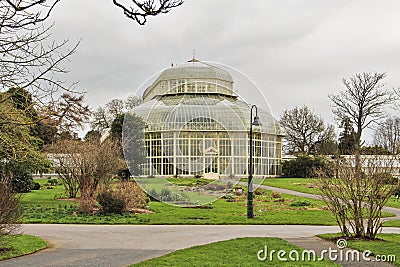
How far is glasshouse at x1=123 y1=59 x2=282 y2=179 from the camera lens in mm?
32500

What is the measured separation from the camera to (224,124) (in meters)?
37.7

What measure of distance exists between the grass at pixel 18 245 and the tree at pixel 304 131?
4665cm

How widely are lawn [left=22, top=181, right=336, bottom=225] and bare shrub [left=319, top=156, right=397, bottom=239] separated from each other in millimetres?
3669

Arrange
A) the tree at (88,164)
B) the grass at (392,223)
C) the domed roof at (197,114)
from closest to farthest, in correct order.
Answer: the grass at (392,223) < the tree at (88,164) < the domed roof at (197,114)

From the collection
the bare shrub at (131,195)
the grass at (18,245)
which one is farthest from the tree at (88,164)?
the grass at (18,245)

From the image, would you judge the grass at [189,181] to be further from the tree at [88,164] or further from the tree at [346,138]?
the tree at [346,138]

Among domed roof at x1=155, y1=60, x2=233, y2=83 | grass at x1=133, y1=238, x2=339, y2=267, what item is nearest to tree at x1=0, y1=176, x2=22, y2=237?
grass at x1=133, y1=238, x2=339, y2=267

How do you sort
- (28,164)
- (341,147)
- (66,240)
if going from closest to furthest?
1. (66,240)
2. (28,164)
3. (341,147)

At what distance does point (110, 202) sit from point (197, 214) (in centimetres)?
357

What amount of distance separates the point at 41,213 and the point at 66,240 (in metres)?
7.06

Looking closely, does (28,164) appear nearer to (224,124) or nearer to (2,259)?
(2,259)

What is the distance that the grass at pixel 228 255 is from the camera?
9.02 metres

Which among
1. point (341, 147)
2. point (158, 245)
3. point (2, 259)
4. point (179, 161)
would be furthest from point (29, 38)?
point (341, 147)

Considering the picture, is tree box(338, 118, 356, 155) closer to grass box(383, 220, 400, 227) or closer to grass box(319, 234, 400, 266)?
grass box(383, 220, 400, 227)
